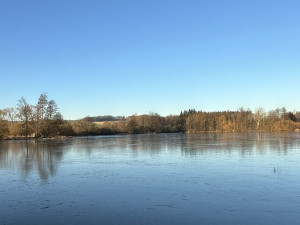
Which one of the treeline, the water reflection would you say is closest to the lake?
the water reflection

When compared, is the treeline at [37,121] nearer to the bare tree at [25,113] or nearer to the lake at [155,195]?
the bare tree at [25,113]

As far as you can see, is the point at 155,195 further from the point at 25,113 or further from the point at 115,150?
the point at 25,113

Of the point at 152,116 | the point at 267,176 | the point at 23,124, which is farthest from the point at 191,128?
the point at 267,176

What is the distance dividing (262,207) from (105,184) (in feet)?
20.8

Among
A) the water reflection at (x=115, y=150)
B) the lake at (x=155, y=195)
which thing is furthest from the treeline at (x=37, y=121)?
the lake at (x=155, y=195)

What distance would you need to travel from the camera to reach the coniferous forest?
210ft

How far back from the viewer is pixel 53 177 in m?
14.5

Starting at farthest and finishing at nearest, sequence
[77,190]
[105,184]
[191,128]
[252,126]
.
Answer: [191,128] < [252,126] < [105,184] < [77,190]

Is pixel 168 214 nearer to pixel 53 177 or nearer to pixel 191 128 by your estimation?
pixel 53 177

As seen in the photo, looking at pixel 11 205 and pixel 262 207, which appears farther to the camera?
pixel 11 205

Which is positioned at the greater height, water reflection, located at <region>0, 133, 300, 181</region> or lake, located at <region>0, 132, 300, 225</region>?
water reflection, located at <region>0, 133, 300, 181</region>

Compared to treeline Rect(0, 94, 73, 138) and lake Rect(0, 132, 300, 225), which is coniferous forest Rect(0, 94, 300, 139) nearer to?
treeline Rect(0, 94, 73, 138)

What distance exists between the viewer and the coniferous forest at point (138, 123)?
6388 centimetres

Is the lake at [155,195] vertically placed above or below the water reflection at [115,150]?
below
